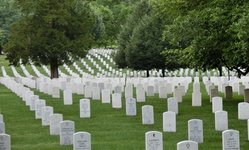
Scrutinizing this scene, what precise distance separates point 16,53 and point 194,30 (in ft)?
83.8

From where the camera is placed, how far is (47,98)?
31.4 m

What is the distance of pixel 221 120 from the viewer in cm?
1859

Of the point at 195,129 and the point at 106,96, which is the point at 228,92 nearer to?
the point at 106,96

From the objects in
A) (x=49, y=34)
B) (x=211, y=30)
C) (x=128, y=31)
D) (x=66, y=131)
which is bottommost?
(x=66, y=131)

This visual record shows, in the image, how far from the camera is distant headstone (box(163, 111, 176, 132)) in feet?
60.7

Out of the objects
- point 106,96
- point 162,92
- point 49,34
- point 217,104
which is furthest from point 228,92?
point 49,34

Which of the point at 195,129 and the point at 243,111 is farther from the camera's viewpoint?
the point at 243,111

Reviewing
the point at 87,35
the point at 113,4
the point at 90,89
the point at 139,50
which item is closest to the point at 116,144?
the point at 90,89

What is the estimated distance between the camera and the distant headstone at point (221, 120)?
18484 mm

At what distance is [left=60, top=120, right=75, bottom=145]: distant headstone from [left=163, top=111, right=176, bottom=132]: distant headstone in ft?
10.2

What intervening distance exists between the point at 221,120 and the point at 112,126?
3.69 meters

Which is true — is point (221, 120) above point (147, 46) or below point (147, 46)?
below

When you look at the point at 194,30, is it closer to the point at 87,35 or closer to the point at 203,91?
the point at 203,91

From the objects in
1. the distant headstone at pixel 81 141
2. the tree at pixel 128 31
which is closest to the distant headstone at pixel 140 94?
the distant headstone at pixel 81 141
